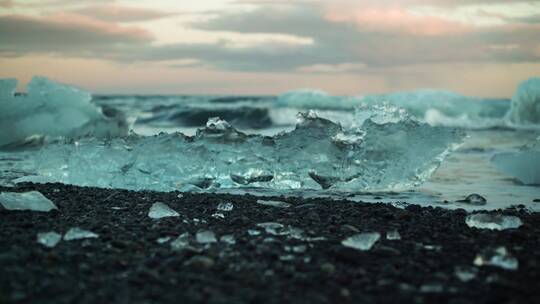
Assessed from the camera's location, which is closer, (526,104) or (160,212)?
(160,212)

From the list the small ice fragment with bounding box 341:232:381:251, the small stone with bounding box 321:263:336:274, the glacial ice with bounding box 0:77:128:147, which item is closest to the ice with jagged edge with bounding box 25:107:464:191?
the small ice fragment with bounding box 341:232:381:251

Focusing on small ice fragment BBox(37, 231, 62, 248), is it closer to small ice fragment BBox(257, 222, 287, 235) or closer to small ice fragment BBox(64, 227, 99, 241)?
small ice fragment BBox(64, 227, 99, 241)

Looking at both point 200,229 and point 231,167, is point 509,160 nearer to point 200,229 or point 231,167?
point 231,167

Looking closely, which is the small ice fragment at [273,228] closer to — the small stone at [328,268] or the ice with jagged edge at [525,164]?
the small stone at [328,268]

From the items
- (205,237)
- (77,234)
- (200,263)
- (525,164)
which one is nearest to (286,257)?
(200,263)

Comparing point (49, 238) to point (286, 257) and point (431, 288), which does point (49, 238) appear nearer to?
point (286, 257)

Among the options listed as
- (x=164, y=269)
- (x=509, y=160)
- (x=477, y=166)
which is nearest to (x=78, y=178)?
(x=164, y=269)

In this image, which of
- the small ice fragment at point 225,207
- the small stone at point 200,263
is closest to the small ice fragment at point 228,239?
the small stone at point 200,263
